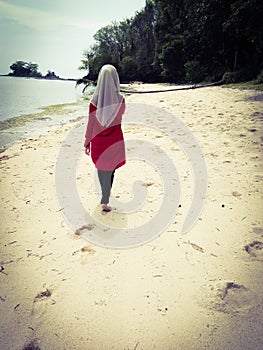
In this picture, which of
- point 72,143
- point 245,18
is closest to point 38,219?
point 72,143

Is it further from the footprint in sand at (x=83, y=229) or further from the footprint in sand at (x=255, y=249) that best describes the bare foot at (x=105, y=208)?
the footprint in sand at (x=255, y=249)

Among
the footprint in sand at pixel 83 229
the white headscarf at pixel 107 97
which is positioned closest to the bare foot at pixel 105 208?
the footprint in sand at pixel 83 229

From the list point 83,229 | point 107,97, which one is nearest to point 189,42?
point 107,97

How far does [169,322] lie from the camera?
1.67 meters

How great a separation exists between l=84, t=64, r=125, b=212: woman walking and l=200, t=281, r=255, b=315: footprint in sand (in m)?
1.75

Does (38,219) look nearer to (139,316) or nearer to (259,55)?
(139,316)

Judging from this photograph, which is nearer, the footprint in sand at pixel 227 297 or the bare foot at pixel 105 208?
the footprint in sand at pixel 227 297

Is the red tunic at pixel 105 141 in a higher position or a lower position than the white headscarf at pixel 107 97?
lower

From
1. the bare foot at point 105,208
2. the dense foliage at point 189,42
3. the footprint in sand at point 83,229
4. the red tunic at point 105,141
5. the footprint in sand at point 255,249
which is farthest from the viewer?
the dense foliage at point 189,42

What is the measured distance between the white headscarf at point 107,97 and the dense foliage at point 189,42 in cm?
1742

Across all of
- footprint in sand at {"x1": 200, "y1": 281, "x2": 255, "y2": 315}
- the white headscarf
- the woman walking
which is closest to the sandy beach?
footprint in sand at {"x1": 200, "y1": 281, "x2": 255, "y2": 315}

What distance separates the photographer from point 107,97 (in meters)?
2.81

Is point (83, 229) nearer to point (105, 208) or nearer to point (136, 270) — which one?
point (105, 208)

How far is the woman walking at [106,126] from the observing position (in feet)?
9.16
